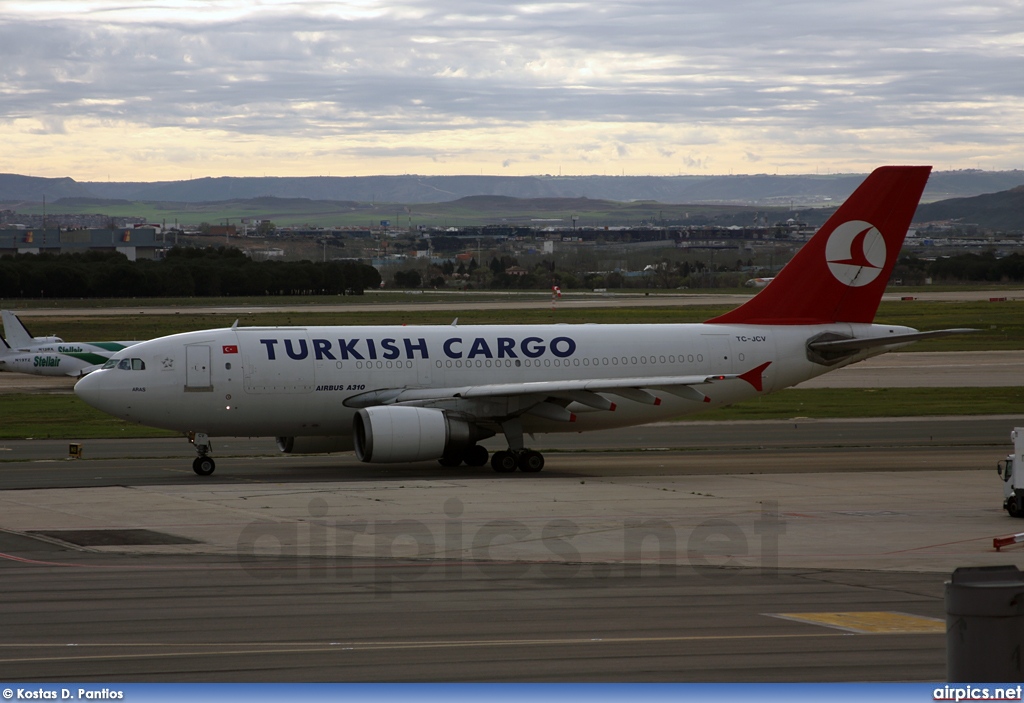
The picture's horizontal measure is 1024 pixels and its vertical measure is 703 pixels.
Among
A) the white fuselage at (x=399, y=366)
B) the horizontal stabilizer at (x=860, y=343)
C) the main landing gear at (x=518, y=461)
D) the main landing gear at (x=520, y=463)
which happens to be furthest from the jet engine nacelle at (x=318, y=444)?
the horizontal stabilizer at (x=860, y=343)

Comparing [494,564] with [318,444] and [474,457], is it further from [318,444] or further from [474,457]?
[318,444]

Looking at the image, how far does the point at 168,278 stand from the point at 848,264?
105 m

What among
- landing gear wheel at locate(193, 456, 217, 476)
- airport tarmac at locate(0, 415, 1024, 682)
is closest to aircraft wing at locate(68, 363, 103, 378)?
airport tarmac at locate(0, 415, 1024, 682)

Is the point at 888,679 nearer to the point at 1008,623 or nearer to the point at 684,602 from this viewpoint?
the point at 684,602

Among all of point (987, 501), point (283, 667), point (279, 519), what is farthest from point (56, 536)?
point (987, 501)

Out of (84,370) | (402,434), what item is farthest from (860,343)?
(84,370)

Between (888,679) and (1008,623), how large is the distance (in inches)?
264

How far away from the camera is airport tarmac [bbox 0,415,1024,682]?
13.0m

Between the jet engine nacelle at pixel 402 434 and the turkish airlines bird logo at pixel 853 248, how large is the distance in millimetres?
12351

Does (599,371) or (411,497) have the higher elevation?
(599,371)

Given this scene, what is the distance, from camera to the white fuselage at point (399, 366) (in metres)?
32.0

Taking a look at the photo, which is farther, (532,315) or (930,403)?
(532,315)

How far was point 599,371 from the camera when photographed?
34562mm

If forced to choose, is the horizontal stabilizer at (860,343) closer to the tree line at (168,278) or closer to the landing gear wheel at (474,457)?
the landing gear wheel at (474,457)
